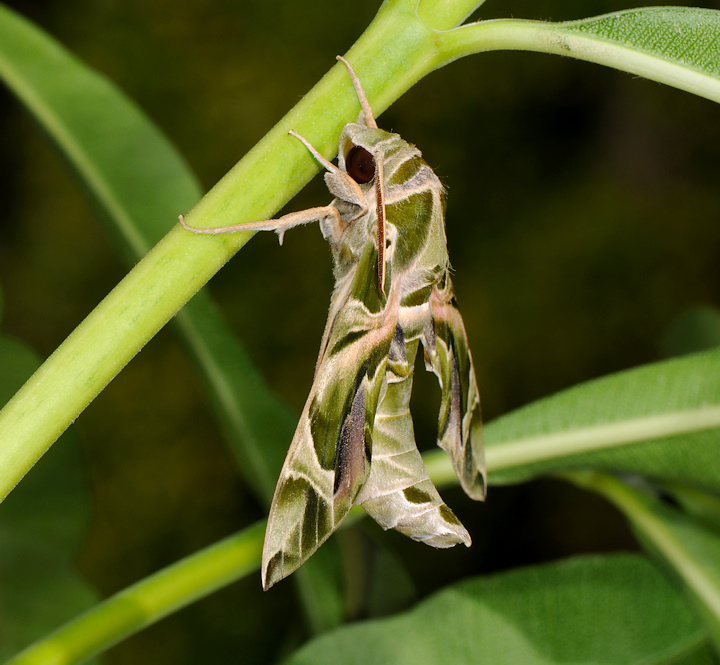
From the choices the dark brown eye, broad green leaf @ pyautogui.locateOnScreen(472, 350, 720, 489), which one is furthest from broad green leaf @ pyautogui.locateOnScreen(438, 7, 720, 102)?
broad green leaf @ pyautogui.locateOnScreen(472, 350, 720, 489)

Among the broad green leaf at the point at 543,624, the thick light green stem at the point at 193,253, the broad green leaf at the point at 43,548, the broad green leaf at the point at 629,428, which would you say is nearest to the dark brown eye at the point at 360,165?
the thick light green stem at the point at 193,253

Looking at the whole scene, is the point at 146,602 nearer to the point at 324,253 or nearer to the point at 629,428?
the point at 629,428

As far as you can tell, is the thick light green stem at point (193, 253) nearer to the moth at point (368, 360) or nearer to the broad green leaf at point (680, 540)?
the moth at point (368, 360)

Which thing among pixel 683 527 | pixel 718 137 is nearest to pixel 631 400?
pixel 683 527

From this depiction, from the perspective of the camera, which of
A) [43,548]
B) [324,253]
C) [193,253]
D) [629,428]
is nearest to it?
[193,253]

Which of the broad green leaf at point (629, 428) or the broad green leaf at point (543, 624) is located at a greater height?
the broad green leaf at point (629, 428)

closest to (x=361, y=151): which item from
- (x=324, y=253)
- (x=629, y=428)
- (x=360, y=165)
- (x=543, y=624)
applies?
(x=360, y=165)

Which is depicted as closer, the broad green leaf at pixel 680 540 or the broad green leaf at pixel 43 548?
the broad green leaf at pixel 680 540
